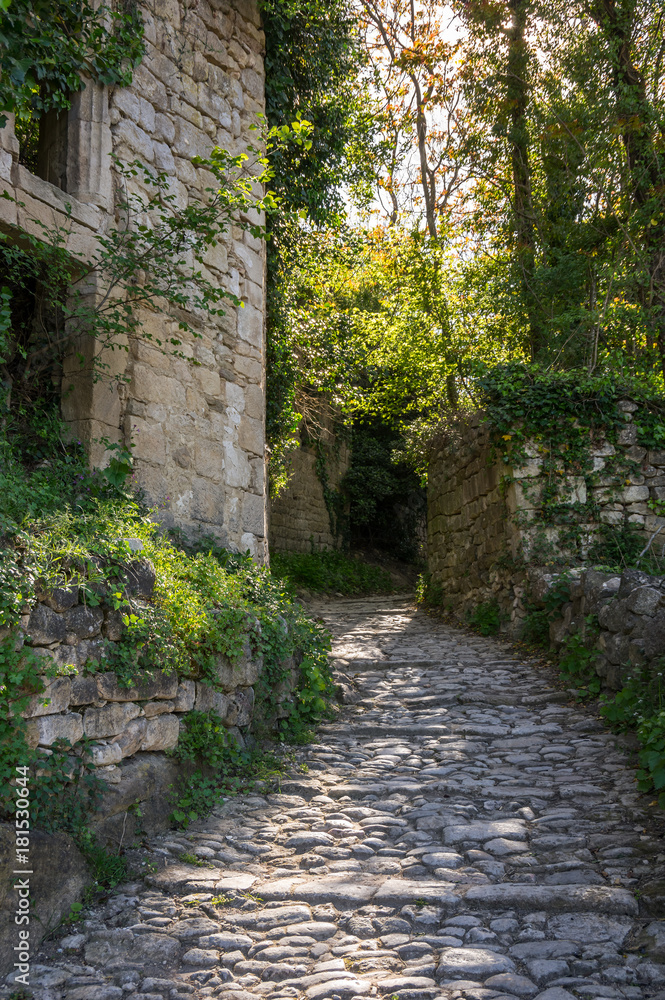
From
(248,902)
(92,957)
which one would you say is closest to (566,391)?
(248,902)

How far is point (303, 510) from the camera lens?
15.1m

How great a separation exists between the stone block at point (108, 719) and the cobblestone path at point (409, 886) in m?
0.58

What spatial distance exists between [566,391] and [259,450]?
3.69m

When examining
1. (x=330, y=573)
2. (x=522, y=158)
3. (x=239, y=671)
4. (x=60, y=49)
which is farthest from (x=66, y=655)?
(x=330, y=573)

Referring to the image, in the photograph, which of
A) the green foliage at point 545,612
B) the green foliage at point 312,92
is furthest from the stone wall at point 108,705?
the green foliage at point 312,92

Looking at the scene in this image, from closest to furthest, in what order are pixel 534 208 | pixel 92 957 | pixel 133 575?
pixel 92 957 → pixel 133 575 → pixel 534 208

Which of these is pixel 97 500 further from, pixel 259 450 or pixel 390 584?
pixel 390 584

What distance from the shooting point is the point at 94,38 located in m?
4.67

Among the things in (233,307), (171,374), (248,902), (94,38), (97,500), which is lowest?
(248,902)

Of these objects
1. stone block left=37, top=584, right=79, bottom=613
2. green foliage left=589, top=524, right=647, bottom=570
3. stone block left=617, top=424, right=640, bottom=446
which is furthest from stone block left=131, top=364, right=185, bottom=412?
stone block left=617, top=424, right=640, bottom=446

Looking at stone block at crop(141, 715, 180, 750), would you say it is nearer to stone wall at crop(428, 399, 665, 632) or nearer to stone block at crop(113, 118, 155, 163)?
stone block at crop(113, 118, 155, 163)

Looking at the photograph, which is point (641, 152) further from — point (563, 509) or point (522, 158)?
point (563, 509)

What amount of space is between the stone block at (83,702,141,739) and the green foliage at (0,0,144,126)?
2945mm

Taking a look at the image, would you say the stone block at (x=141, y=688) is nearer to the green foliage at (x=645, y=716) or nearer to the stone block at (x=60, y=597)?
the stone block at (x=60, y=597)
